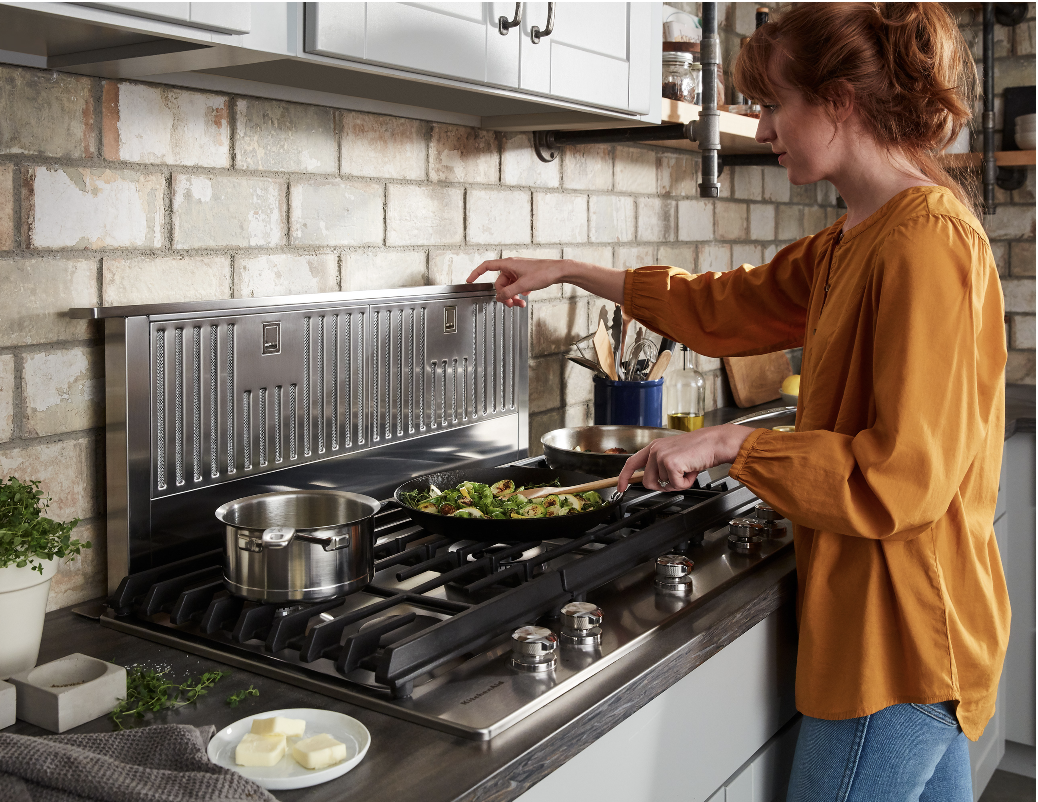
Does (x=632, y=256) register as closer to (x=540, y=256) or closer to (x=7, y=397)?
(x=540, y=256)

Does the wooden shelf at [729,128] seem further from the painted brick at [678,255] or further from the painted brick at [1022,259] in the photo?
the painted brick at [1022,259]

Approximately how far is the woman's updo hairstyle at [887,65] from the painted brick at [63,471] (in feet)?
3.48

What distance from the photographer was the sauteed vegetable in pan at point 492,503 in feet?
4.70

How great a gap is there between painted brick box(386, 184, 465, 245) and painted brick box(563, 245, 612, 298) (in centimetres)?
40

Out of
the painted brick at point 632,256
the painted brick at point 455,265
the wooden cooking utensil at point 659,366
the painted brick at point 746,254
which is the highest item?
the painted brick at point 746,254

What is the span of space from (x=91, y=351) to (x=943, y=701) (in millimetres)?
1188

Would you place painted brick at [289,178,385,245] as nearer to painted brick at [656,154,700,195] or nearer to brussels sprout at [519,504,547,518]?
brussels sprout at [519,504,547,518]

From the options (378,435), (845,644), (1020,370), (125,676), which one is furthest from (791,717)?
(1020,370)

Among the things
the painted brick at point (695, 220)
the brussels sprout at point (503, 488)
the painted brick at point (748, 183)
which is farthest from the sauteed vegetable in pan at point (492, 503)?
the painted brick at point (748, 183)

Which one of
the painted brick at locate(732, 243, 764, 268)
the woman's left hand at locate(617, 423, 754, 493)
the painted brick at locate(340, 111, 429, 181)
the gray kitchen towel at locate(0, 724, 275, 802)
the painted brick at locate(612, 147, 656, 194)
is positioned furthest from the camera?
the painted brick at locate(732, 243, 764, 268)

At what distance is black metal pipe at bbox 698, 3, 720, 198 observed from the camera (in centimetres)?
196

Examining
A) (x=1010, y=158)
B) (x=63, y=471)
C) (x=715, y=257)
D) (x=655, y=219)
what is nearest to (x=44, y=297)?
(x=63, y=471)

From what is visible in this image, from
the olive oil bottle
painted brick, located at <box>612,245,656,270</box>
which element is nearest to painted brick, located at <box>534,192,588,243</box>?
painted brick, located at <box>612,245,656,270</box>

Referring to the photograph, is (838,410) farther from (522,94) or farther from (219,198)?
(219,198)
